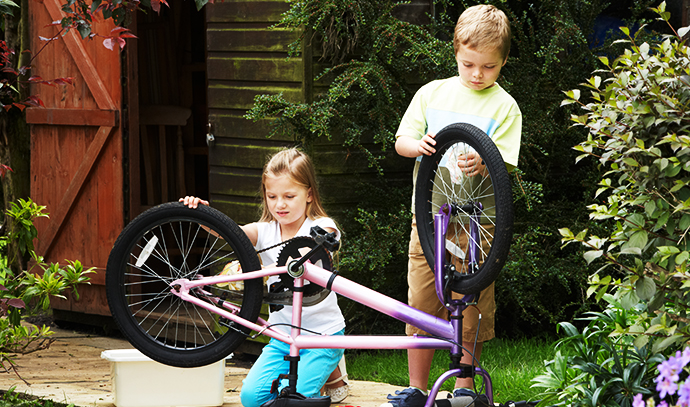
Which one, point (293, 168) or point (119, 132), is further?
point (119, 132)

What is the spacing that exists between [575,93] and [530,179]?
7.00ft

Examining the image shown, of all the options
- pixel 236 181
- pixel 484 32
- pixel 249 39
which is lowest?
pixel 236 181

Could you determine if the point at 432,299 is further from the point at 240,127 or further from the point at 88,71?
the point at 88,71

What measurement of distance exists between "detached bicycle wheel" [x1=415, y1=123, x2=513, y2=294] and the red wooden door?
2765mm

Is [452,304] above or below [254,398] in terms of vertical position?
above

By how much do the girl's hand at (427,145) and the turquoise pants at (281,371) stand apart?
3.13ft

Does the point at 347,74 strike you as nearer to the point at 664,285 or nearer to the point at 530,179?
the point at 530,179

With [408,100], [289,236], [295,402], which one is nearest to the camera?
[295,402]

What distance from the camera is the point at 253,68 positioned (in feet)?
13.5

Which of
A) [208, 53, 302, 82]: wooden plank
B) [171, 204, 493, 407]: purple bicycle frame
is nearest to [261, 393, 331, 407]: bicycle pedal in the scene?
[171, 204, 493, 407]: purple bicycle frame

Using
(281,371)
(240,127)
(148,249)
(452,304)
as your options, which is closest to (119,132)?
(240,127)

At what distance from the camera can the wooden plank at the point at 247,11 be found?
13.2 feet

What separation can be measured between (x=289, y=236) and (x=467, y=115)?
81cm

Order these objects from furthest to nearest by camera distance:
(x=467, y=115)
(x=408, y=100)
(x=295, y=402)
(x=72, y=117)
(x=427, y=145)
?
(x=72, y=117)
(x=408, y=100)
(x=467, y=115)
(x=427, y=145)
(x=295, y=402)
